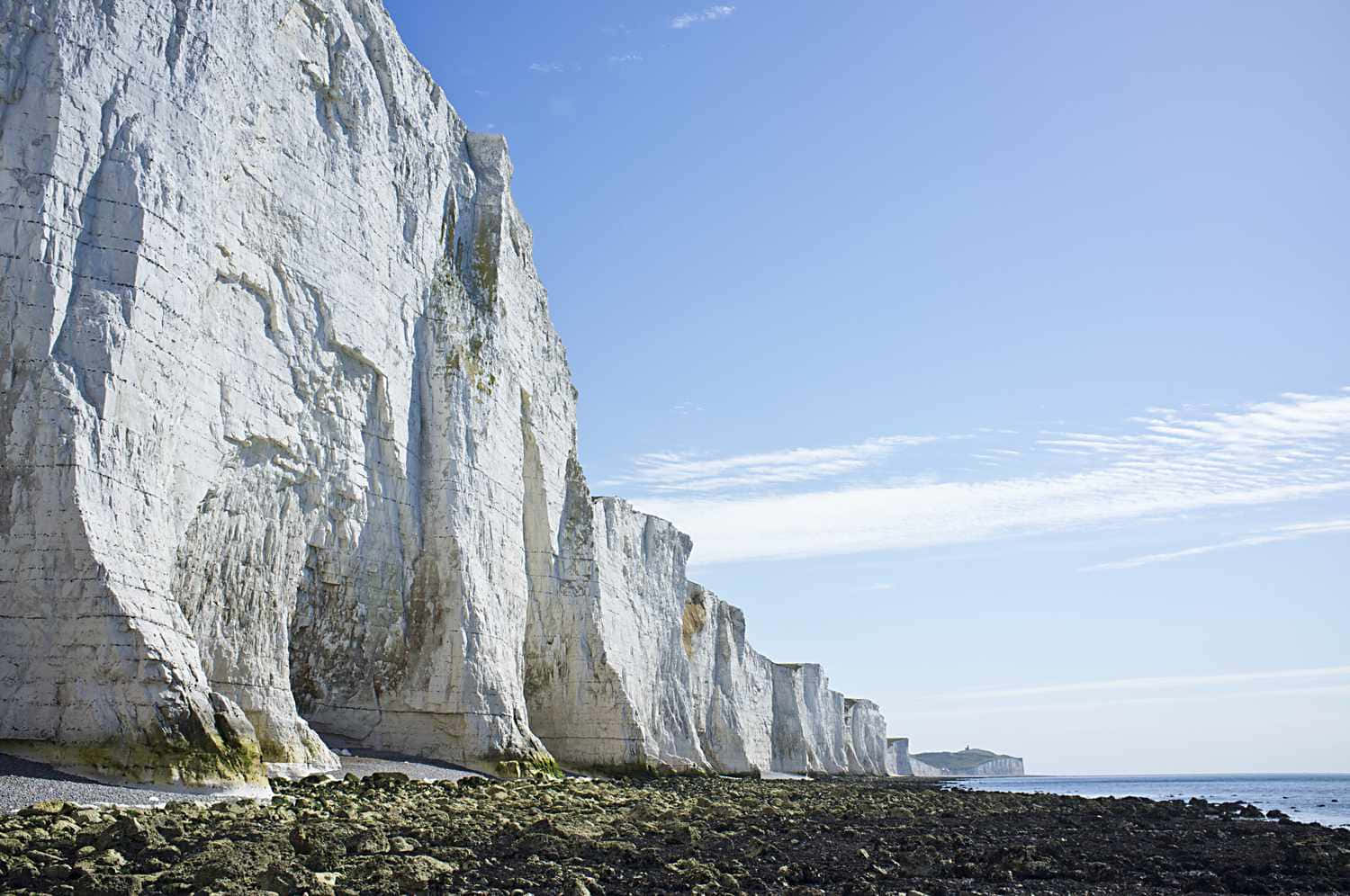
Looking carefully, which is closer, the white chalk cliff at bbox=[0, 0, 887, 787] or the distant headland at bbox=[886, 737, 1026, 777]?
the white chalk cliff at bbox=[0, 0, 887, 787]

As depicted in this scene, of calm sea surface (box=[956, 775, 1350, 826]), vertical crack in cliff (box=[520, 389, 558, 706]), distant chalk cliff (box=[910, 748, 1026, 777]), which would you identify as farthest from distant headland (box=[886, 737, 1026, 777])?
vertical crack in cliff (box=[520, 389, 558, 706])

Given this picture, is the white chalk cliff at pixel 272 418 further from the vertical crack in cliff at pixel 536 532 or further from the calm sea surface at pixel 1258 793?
the calm sea surface at pixel 1258 793

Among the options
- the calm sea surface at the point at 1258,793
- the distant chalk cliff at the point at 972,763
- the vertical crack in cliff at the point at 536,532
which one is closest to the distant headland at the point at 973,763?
the distant chalk cliff at the point at 972,763

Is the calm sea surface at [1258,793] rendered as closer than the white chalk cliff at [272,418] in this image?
No

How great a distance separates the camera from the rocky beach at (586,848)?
6.59 m

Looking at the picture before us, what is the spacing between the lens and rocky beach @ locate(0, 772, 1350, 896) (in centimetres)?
659

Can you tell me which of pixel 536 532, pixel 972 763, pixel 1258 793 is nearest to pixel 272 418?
pixel 536 532

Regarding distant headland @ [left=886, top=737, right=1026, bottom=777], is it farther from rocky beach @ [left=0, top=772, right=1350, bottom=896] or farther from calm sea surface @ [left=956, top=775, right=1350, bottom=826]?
rocky beach @ [left=0, top=772, right=1350, bottom=896]

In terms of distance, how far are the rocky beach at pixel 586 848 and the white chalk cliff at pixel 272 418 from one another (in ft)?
5.47

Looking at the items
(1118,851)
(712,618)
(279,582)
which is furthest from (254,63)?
(712,618)

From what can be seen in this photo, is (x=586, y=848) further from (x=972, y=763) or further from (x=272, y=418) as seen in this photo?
(x=972, y=763)

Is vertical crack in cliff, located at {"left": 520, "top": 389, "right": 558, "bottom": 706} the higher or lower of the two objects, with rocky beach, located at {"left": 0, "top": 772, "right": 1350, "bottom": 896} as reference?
higher

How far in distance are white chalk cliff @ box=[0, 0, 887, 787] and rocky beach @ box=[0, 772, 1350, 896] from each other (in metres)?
1.67

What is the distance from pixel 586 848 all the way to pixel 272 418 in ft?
25.3
